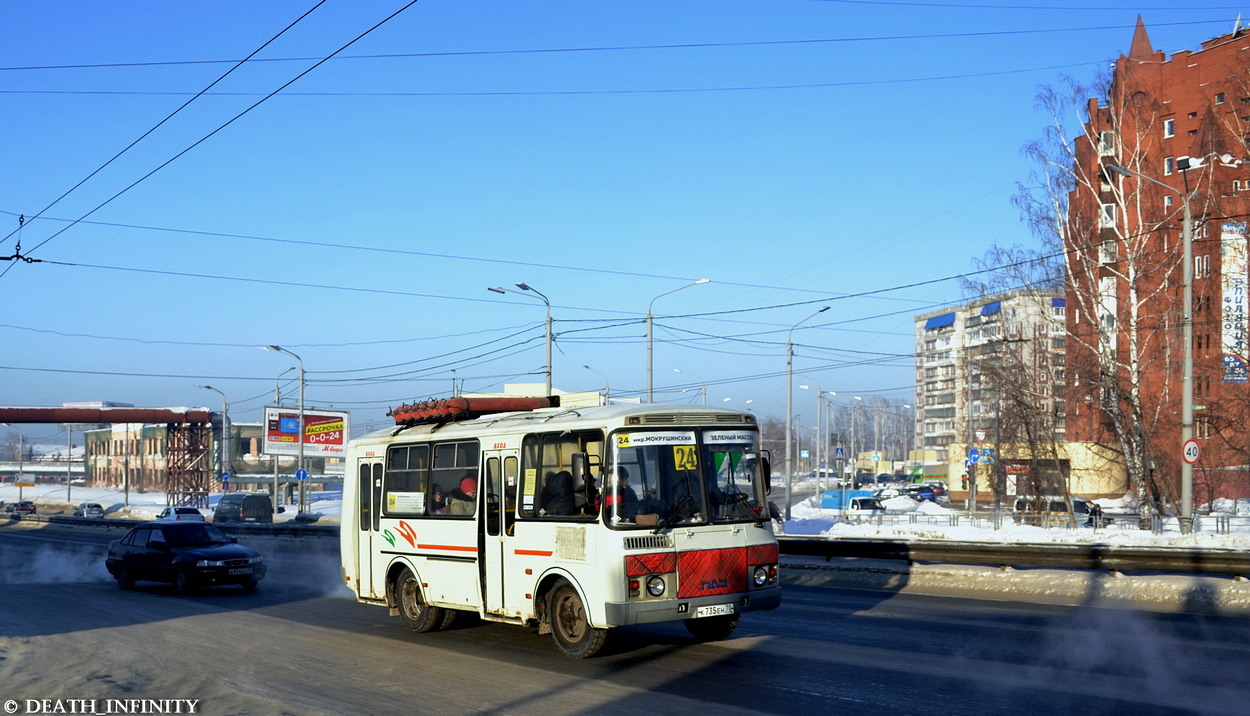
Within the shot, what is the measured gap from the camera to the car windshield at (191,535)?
21844 millimetres

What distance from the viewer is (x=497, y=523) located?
43.2ft

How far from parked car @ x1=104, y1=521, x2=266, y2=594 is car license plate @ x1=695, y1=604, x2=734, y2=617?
41.5 ft

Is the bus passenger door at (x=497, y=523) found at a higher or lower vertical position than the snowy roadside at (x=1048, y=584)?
higher

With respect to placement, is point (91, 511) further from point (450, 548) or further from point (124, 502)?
point (450, 548)

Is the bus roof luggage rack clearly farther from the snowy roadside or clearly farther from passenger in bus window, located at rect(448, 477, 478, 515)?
the snowy roadside

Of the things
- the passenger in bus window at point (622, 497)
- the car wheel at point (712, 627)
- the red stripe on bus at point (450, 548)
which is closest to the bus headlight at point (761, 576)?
the car wheel at point (712, 627)

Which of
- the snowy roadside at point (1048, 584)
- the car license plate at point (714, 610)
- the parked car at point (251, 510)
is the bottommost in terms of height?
the parked car at point (251, 510)

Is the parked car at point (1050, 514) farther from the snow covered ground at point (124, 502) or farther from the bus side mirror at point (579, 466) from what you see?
the snow covered ground at point (124, 502)

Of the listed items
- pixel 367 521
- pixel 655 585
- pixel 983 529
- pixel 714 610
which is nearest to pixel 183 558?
pixel 367 521

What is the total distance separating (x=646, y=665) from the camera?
11289 mm

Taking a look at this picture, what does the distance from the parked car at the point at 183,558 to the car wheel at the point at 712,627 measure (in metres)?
11.6

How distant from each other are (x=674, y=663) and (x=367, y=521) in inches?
252

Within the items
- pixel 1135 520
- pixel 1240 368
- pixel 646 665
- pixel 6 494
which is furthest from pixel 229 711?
pixel 6 494

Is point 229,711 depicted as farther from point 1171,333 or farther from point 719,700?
point 1171,333
